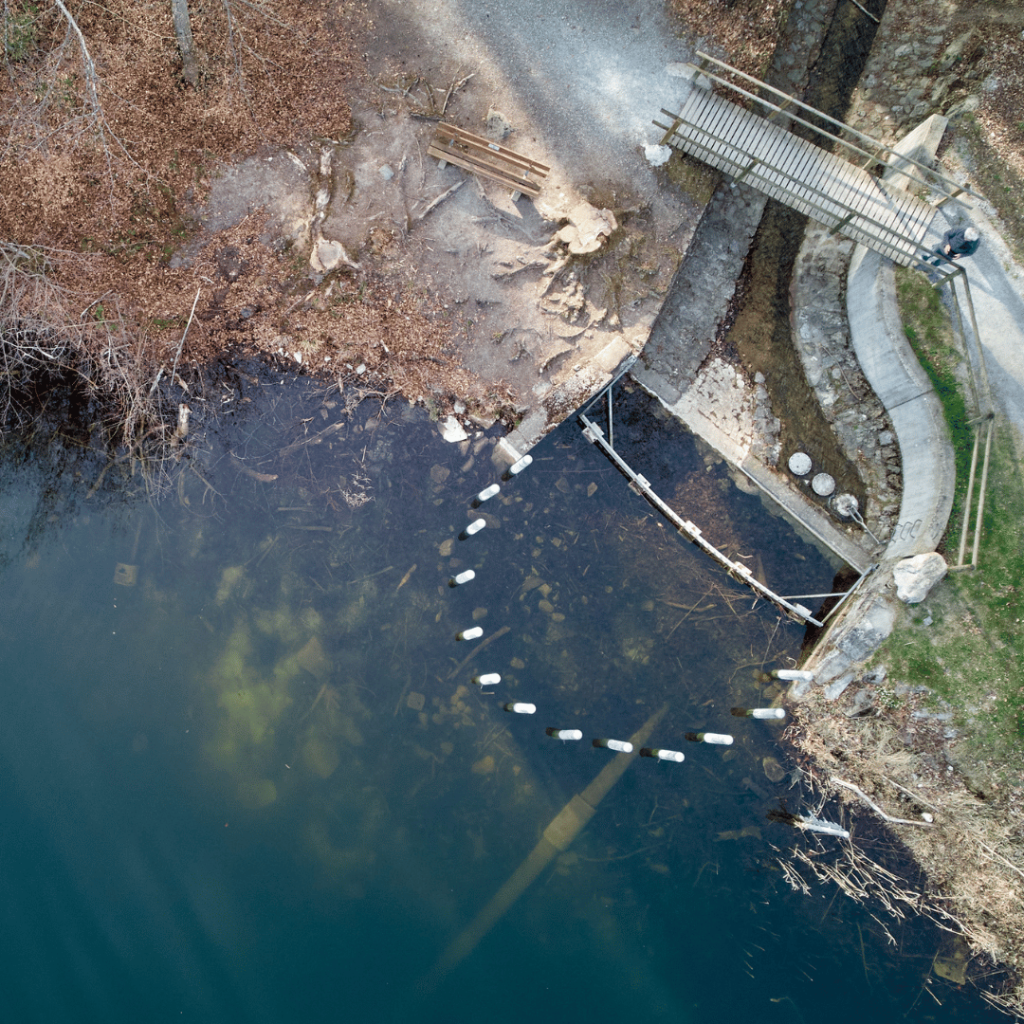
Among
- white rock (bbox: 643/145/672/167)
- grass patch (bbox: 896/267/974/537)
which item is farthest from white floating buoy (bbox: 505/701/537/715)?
white rock (bbox: 643/145/672/167)

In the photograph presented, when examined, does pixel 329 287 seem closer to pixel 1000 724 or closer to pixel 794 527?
pixel 794 527

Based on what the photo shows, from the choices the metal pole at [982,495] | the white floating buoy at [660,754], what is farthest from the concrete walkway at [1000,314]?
the white floating buoy at [660,754]

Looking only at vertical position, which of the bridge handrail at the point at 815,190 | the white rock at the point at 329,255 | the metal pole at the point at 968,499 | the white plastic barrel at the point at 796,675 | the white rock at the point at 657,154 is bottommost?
the white plastic barrel at the point at 796,675

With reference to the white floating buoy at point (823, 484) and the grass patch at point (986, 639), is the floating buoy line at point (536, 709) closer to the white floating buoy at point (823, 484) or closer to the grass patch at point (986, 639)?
the grass patch at point (986, 639)

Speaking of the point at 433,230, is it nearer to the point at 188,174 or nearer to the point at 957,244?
the point at 188,174

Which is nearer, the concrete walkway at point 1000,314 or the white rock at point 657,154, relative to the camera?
the concrete walkway at point 1000,314

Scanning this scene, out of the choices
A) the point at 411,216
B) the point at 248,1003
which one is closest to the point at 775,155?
the point at 411,216

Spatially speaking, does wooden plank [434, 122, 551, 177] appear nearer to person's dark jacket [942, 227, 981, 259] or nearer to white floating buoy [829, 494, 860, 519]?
person's dark jacket [942, 227, 981, 259]
